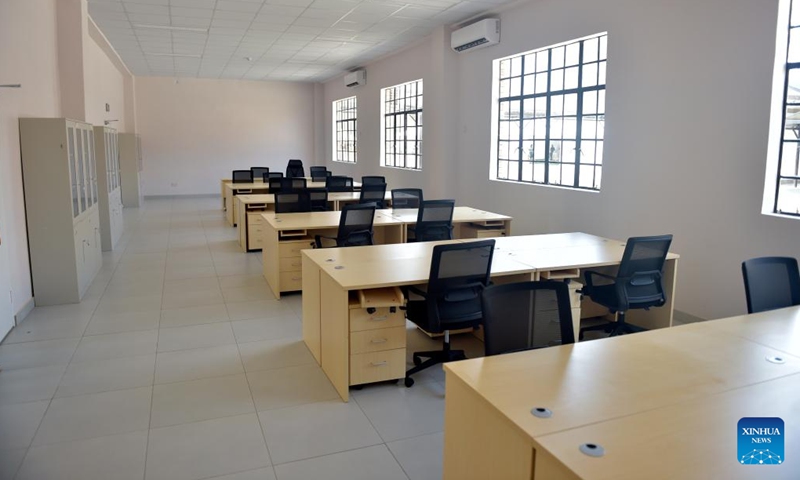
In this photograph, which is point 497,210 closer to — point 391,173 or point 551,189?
point 551,189

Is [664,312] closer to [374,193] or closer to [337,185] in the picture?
[374,193]

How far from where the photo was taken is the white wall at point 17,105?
4930 millimetres

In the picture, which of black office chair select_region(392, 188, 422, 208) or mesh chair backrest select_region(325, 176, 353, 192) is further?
mesh chair backrest select_region(325, 176, 353, 192)

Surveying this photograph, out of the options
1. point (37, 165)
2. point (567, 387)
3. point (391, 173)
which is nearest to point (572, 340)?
point (567, 387)

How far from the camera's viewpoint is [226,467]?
9.48 ft

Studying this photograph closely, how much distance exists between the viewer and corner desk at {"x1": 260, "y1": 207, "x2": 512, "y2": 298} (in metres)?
6.05

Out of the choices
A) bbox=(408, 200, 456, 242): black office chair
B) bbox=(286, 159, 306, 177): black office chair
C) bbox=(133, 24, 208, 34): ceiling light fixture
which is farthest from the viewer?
bbox=(286, 159, 306, 177): black office chair

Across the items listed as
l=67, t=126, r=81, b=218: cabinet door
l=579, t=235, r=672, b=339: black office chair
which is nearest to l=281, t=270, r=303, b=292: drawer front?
l=67, t=126, r=81, b=218: cabinet door

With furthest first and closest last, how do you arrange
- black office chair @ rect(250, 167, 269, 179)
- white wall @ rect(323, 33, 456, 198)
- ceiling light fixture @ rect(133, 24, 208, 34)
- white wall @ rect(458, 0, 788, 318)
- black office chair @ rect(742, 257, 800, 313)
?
black office chair @ rect(250, 167, 269, 179)
white wall @ rect(323, 33, 456, 198)
ceiling light fixture @ rect(133, 24, 208, 34)
white wall @ rect(458, 0, 788, 318)
black office chair @ rect(742, 257, 800, 313)

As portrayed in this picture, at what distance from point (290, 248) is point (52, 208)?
2323mm

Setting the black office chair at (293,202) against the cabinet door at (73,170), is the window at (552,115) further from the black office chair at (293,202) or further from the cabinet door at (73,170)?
the cabinet door at (73,170)

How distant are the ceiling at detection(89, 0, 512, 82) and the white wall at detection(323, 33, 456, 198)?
14.0 inches

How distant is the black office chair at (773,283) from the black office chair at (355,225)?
3454mm

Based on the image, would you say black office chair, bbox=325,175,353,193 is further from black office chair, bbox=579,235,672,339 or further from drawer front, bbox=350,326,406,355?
drawer front, bbox=350,326,406,355
